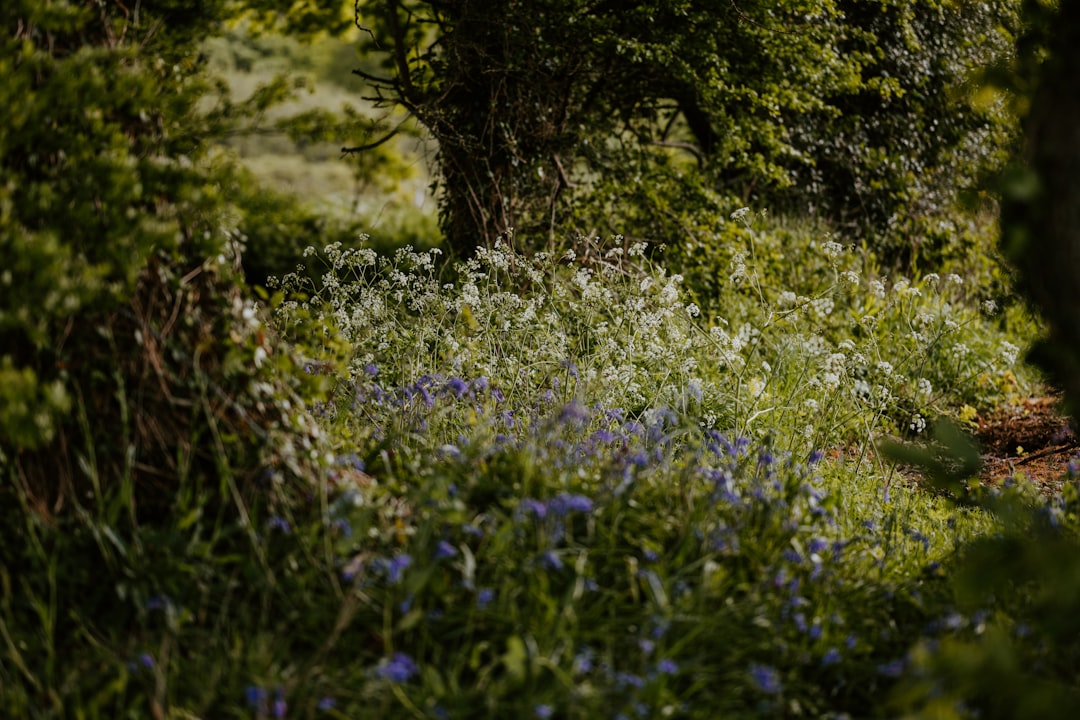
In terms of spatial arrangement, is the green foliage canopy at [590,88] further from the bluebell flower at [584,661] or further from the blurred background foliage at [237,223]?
the bluebell flower at [584,661]

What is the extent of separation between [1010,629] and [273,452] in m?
2.11

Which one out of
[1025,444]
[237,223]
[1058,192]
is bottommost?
[1025,444]

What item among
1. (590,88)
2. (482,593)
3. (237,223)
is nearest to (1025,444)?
(590,88)

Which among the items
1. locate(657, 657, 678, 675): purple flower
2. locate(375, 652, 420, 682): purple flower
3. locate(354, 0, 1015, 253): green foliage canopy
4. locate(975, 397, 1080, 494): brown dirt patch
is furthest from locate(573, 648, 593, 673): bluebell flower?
locate(354, 0, 1015, 253): green foliage canopy

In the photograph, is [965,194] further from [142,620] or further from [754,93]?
[754,93]

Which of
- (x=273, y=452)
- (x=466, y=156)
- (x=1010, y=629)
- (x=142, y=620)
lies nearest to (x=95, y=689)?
(x=142, y=620)

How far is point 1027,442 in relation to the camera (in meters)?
5.74

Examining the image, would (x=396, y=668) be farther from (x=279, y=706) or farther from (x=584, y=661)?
(x=584, y=661)

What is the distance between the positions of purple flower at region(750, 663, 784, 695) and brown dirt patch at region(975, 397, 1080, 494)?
306cm

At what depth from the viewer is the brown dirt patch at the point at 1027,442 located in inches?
195

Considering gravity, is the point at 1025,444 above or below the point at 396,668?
below

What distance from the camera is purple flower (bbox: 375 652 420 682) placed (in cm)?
197

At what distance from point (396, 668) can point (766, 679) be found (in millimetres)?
825

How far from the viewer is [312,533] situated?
240 centimetres
